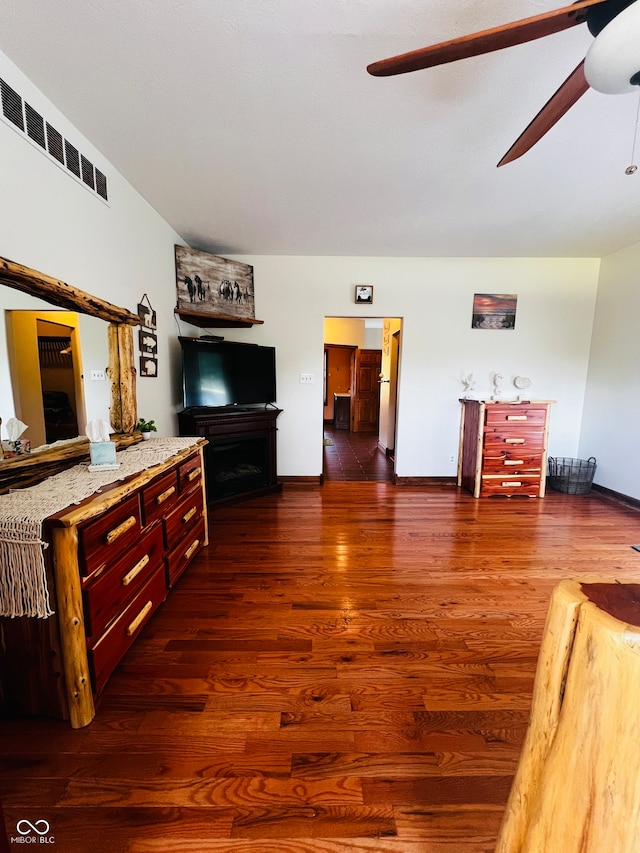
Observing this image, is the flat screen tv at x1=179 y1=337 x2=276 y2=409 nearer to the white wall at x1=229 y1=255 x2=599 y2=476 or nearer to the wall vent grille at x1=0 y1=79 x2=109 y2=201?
the white wall at x1=229 y1=255 x2=599 y2=476

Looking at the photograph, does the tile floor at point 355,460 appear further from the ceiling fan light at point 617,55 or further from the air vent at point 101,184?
the ceiling fan light at point 617,55

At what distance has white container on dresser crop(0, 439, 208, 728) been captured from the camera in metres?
1.06

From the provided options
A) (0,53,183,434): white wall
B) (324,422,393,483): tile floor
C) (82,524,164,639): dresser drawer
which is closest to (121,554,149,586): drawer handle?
(82,524,164,639): dresser drawer

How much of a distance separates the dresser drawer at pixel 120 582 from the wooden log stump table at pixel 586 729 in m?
1.29

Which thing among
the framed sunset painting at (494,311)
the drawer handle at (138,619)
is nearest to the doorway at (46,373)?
the drawer handle at (138,619)

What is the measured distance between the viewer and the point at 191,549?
2041 millimetres

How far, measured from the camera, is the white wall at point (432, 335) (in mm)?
3604

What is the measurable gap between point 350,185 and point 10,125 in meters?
1.81

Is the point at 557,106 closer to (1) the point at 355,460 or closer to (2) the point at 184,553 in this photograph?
(2) the point at 184,553

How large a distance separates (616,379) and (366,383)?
469 cm

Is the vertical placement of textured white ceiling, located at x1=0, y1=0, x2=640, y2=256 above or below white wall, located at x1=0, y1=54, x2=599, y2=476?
above

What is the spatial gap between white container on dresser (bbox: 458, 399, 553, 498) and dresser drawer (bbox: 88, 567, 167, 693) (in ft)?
10.2

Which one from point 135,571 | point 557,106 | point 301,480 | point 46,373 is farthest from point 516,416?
point 46,373

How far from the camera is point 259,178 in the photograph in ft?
7.16
